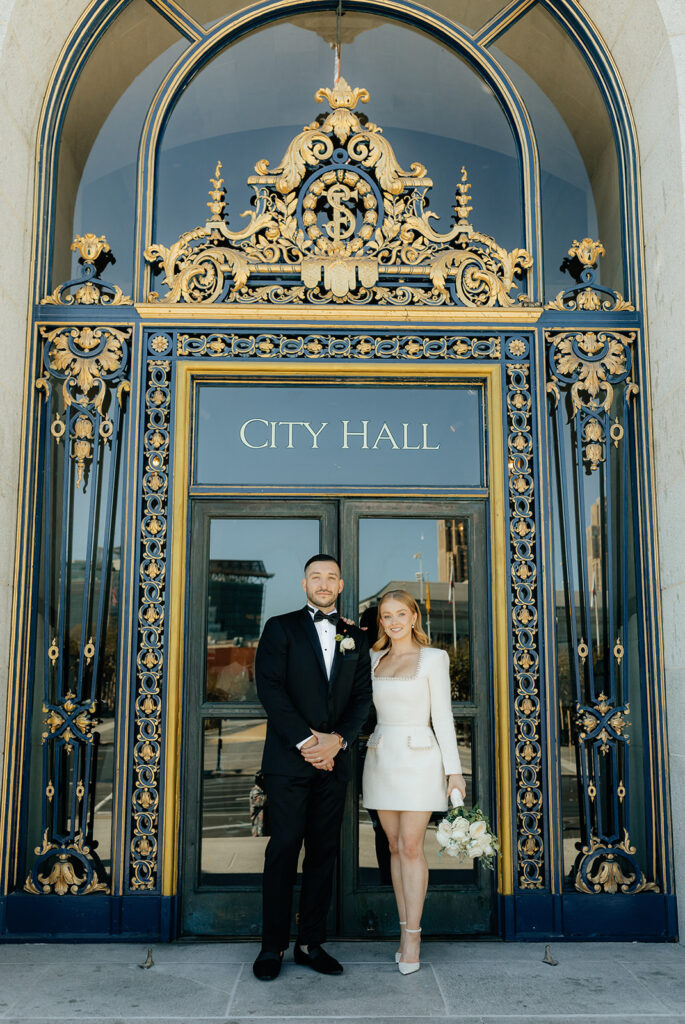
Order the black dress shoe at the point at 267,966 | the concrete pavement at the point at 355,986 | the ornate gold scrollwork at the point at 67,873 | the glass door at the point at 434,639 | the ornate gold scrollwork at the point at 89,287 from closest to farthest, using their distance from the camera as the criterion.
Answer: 1. the concrete pavement at the point at 355,986
2. the black dress shoe at the point at 267,966
3. the ornate gold scrollwork at the point at 67,873
4. the glass door at the point at 434,639
5. the ornate gold scrollwork at the point at 89,287

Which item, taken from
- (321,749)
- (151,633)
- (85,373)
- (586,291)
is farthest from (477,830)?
(85,373)

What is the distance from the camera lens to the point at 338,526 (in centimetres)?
569

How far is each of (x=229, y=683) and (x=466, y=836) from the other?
5.52 ft

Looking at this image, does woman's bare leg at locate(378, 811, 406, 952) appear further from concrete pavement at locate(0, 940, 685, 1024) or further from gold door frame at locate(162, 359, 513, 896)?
gold door frame at locate(162, 359, 513, 896)

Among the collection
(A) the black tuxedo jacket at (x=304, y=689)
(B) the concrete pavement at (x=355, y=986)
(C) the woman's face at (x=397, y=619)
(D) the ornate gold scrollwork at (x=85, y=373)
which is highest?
(D) the ornate gold scrollwork at (x=85, y=373)

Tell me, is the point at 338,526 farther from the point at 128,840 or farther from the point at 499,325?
the point at 128,840

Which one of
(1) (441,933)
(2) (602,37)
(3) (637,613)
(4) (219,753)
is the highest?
(2) (602,37)

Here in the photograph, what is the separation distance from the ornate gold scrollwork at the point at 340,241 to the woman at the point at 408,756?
212 cm

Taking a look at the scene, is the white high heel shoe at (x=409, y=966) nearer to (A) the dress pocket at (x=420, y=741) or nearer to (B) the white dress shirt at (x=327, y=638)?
(A) the dress pocket at (x=420, y=741)

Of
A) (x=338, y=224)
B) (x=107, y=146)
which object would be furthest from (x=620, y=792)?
(x=107, y=146)

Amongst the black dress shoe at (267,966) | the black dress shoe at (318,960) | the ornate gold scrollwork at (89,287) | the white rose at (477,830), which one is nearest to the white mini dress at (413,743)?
the white rose at (477,830)

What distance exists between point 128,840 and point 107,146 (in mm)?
4464

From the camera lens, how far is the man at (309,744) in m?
4.78

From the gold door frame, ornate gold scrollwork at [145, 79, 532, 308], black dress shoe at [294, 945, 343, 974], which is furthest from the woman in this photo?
ornate gold scrollwork at [145, 79, 532, 308]
